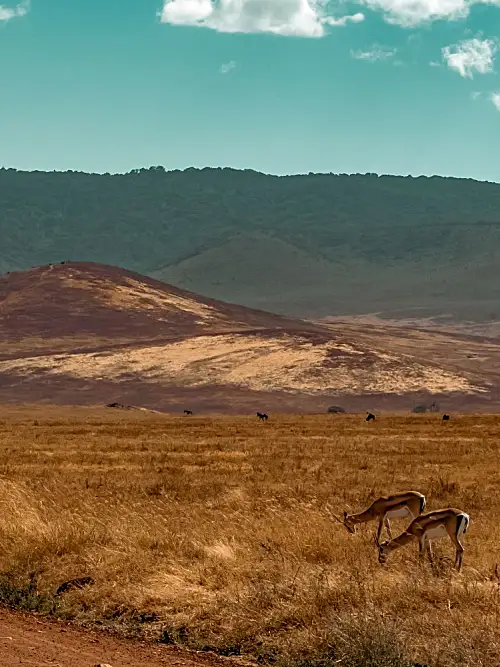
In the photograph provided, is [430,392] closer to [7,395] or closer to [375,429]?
[7,395]

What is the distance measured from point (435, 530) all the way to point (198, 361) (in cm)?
10181

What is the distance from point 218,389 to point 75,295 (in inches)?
2757

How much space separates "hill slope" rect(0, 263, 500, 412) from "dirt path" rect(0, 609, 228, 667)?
8129 centimetres

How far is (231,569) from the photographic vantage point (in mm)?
10781

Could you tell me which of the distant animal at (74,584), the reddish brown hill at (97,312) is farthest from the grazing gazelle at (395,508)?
the reddish brown hill at (97,312)

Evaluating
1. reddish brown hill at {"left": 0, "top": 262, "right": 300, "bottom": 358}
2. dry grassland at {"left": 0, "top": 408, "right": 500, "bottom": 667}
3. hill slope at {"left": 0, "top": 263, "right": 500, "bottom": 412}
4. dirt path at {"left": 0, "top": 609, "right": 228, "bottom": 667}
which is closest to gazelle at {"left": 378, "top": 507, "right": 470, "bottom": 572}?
dry grassland at {"left": 0, "top": 408, "right": 500, "bottom": 667}

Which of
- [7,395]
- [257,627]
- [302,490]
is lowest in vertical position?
[7,395]

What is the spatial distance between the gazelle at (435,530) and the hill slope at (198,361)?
3126 inches

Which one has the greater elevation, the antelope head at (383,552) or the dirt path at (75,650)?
the antelope head at (383,552)

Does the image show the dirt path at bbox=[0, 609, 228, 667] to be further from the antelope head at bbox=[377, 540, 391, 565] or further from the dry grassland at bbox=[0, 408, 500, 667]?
the antelope head at bbox=[377, 540, 391, 565]

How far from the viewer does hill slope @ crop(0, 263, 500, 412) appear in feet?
322

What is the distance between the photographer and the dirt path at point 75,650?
8.23 metres

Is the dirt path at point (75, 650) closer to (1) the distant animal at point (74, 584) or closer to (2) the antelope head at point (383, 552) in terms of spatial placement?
(1) the distant animal at point (74, 584)

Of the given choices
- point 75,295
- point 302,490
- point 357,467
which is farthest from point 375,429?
point 75,295
